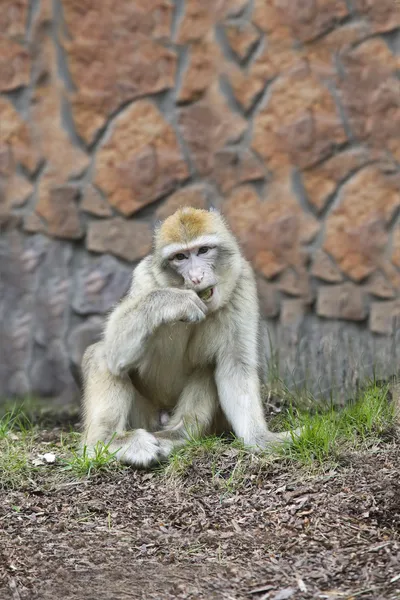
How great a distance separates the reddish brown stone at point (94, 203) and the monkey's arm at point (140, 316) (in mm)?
2765

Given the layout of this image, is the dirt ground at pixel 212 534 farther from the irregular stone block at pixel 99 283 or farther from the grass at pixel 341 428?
the irregular stone block at pixel 99 283

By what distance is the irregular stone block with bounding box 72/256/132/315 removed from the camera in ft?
28.8

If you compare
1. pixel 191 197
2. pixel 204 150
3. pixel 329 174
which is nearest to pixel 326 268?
pixel 329 174

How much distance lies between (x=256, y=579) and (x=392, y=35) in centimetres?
525

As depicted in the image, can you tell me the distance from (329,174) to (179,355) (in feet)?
9.99

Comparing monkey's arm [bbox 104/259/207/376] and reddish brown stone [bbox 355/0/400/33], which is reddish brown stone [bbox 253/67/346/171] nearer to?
reddish brown stone [bbox 355/0/400/33]

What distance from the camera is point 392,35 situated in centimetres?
815

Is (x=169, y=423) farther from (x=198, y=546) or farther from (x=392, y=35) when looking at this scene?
(x=392, y=35)

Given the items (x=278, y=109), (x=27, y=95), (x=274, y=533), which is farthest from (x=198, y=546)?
(x=27, y=95)

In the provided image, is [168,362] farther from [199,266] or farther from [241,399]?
[199,266]

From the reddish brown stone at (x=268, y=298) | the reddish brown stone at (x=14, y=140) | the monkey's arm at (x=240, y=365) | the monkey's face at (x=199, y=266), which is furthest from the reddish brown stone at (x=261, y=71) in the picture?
the monkey's face at (x=199, y=266)

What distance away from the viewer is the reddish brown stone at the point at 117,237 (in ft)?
28.6

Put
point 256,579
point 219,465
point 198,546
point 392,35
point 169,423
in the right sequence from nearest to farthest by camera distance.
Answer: point 256,579
point 198,546
point 219,465
point 169,423
point 392,35

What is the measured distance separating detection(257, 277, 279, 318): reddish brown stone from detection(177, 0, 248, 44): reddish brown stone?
212 cm
